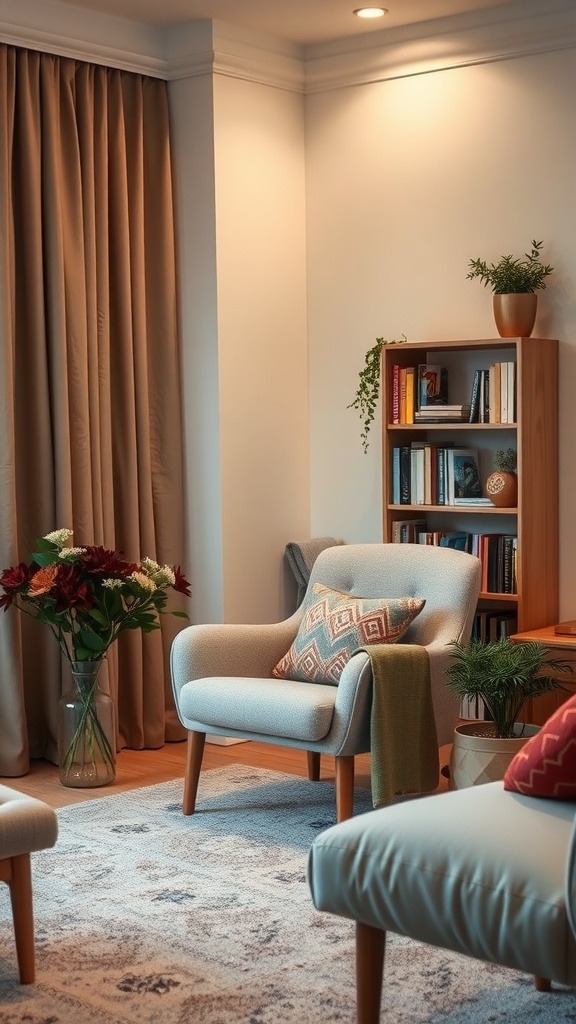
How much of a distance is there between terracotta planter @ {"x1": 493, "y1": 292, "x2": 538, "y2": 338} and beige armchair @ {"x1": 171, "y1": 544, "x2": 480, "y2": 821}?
3.06 feet

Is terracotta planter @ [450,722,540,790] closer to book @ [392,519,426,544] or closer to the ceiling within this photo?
book @ [392,519,426,544]

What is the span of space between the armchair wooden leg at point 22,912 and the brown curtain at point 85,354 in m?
1.89

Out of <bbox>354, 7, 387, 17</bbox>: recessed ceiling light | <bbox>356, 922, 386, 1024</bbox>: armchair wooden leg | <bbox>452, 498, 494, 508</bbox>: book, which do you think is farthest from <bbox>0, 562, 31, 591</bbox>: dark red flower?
<bbox>354, 7, 387, 17</bbox>: recessed ceiling light

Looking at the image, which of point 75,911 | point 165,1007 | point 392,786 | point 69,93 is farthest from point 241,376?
point 165,1007

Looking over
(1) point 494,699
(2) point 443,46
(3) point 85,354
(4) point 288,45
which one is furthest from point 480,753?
(4) point 288,45

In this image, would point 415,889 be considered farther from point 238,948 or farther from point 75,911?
point 75,911

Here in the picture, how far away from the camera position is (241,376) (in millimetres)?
5270

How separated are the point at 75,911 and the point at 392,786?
105cm

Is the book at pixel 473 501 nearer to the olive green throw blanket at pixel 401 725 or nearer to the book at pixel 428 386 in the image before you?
the book at pixel 428 386

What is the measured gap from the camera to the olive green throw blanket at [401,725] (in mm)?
3809

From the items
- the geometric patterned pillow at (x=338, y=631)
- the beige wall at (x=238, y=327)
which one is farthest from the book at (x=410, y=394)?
the geometric patterned pillow at (x=338, y=631)

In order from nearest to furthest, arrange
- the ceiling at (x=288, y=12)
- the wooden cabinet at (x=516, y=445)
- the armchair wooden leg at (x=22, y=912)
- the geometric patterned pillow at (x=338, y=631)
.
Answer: the armchair wooden leg at (x=22, y=912)
the geometric patterned pillow at (x=338, y=631)
the wooden cabinet at (x=516, y=445)
the ceiling at (x=288, y=12)

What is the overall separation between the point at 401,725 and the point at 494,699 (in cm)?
30

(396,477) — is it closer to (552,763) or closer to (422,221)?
(422,221)
